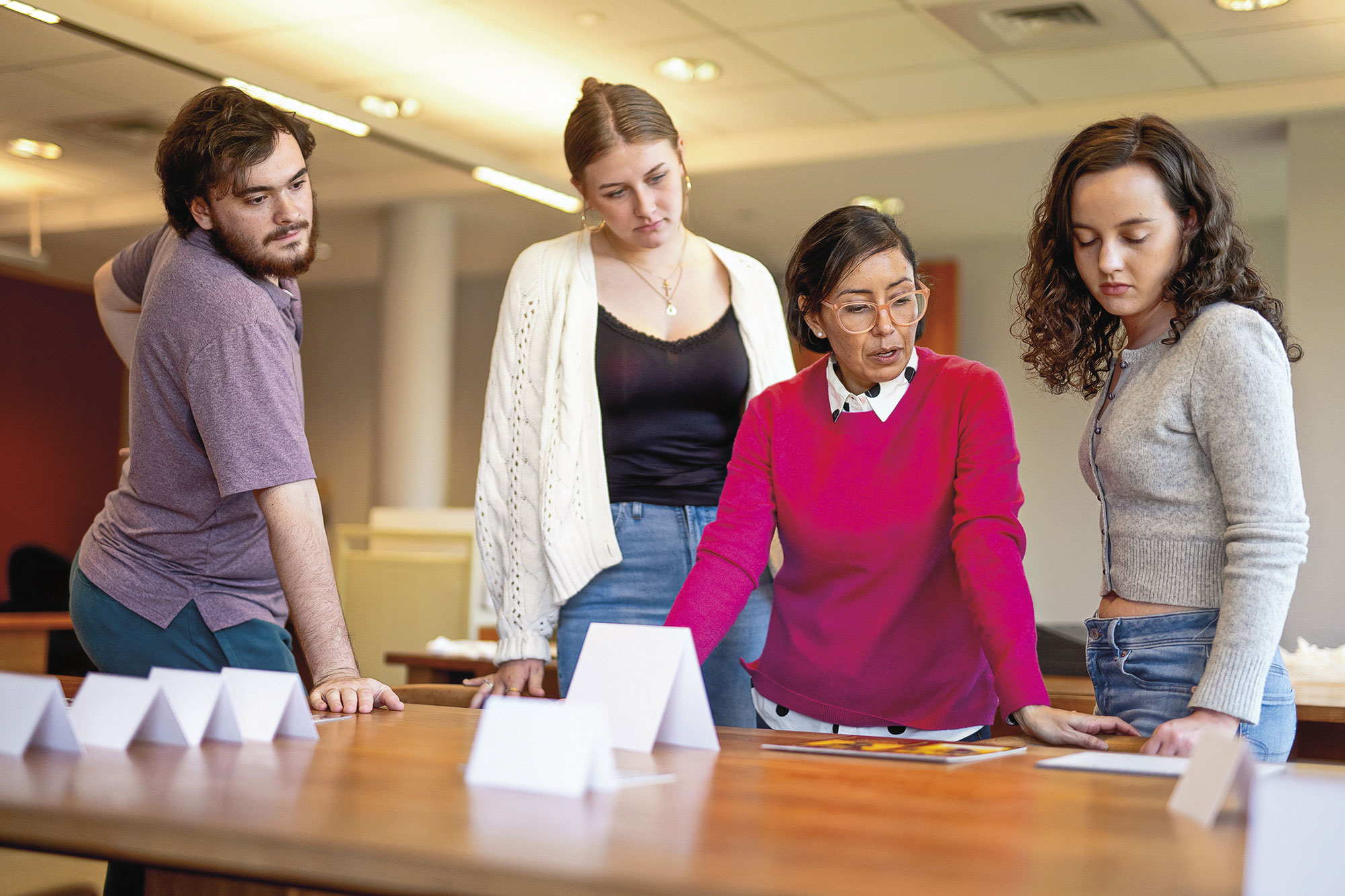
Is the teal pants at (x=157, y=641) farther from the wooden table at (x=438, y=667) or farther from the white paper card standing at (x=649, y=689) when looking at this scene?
the wooden table at (x=438, y=667)

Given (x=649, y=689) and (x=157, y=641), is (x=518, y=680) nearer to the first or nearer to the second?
(x=157, y=641)

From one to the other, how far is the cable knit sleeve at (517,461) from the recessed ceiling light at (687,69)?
4029 mm

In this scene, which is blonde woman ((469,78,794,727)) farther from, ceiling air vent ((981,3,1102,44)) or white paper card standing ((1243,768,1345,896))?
ceiling air vent ((981,3,1102,44))

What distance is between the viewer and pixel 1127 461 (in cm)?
148

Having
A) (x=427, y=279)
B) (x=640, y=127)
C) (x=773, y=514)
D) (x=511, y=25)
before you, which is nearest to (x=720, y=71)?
(x=511, y=25)

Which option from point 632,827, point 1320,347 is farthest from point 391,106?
point 632,827

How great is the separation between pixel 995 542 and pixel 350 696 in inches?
31.8

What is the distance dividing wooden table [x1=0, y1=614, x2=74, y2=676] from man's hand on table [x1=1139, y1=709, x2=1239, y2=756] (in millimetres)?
4473

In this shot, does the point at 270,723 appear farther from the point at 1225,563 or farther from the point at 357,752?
the point at 1225,563

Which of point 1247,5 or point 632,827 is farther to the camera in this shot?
point 1247,5

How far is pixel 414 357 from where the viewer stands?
26.4 feet

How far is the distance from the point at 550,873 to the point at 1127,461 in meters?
0.99

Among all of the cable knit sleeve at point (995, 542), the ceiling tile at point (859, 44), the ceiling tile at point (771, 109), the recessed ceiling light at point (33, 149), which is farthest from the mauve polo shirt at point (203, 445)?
the recessed ceiling light at point (33, 149)

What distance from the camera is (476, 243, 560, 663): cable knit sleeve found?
199cm
